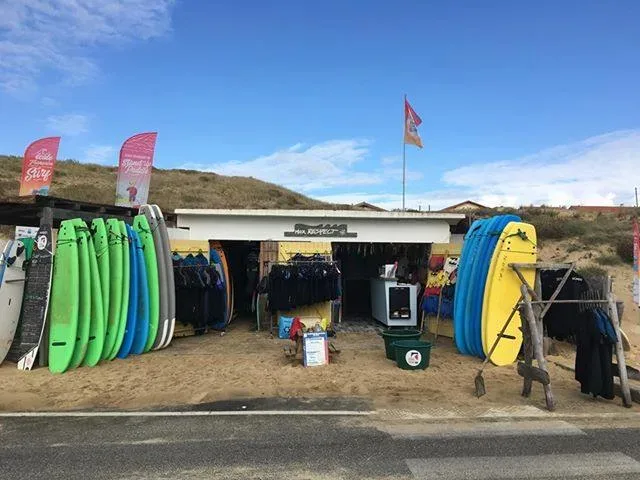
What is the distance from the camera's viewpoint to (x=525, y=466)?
14.5ft

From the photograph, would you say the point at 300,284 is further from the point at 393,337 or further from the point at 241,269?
the point at 241,269

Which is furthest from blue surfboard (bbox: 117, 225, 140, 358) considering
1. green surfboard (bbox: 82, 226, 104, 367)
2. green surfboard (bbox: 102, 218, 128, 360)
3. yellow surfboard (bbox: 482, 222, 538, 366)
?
yellow surfboard (bbox: 482, 222, 538, 366)

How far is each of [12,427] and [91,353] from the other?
3.20 m

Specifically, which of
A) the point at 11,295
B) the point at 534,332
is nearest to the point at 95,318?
the point at 11,295

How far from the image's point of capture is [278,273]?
12633mm

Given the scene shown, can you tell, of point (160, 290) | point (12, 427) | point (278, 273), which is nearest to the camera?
point (12, 427)

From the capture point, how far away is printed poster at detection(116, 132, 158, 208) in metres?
14.4

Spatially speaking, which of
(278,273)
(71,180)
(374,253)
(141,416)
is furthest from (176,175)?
(141,416)

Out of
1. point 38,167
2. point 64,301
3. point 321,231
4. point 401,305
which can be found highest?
point 38,167

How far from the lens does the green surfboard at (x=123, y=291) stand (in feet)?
30.7

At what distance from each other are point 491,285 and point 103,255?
6.91 m

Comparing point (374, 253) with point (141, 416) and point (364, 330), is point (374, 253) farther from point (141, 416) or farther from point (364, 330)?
point (141, 416)

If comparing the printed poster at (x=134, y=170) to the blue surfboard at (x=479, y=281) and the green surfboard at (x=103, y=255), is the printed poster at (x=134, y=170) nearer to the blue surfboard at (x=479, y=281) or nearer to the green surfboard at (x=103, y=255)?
the green surfboard at (x=103, y=255)

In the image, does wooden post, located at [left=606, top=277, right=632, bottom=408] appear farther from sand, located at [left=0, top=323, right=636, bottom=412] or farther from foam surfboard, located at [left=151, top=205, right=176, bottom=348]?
foam surfboard, located at [left=151, top=205, right=176, bottom=348]
